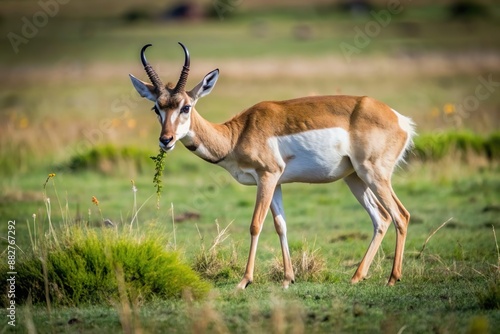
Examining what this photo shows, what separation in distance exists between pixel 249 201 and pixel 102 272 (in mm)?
8294

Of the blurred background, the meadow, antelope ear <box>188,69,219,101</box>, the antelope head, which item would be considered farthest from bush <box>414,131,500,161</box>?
the antelope head

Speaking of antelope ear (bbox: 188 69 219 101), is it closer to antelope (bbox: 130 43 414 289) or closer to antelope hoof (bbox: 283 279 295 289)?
antelope (bbox: 130 43 414 289)

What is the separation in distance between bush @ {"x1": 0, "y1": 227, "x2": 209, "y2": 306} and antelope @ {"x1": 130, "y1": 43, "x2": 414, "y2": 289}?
1.38 m

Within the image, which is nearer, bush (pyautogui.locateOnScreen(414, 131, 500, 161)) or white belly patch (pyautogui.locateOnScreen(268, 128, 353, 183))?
white belly patch (pyautogui.locateOnScreen(268, 128, 353, 183))

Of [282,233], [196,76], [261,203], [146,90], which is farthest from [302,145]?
[196,76]

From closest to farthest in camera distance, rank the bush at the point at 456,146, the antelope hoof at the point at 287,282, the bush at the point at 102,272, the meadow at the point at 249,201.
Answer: the meadow at the point at 249,201, the bush at the point at 102,272, the antelope hoof at the point at 287,282, the bush at the point at 456,146

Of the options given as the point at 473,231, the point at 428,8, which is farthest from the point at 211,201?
the point at 428,8

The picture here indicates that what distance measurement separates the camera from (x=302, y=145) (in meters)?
11.7

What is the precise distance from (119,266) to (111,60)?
4460cm

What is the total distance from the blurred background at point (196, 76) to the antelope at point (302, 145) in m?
2.46

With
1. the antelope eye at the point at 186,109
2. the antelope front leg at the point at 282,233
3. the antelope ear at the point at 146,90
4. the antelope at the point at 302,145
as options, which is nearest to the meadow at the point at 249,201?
the antelope front leg at the point at 282,233

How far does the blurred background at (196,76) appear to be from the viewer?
68.6ft

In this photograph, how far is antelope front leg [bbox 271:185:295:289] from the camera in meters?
11.4

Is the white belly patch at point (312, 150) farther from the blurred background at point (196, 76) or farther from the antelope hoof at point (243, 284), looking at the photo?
the blurred background at point (196, 76)
